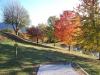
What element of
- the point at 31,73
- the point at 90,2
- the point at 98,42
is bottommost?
the point at 31,73

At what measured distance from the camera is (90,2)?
35406 mm

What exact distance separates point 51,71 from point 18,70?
9.20ft

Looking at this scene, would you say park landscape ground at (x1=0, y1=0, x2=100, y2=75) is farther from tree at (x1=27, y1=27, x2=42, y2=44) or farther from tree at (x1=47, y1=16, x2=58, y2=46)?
tree at (x1=47, y1=16, x2=58, y2=46)

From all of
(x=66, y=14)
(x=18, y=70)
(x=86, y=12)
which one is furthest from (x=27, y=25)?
(x=18, y=70)

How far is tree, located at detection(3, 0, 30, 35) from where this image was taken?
7357 centimetres

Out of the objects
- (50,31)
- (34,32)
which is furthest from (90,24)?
(50,31)

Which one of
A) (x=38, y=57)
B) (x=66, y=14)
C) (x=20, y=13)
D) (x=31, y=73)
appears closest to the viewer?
(x=31, y=73)

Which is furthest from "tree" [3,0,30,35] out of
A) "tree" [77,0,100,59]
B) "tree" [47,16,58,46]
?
"tree" [77,0,100,59]

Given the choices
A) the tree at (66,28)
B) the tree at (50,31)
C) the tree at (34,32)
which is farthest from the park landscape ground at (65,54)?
the tree at (50,31)

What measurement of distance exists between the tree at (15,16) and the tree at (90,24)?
128 feet

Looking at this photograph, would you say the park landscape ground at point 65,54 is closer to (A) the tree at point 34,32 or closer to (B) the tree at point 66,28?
(B) the tree at point 66,28

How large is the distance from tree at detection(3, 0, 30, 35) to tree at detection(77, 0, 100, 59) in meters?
39.2

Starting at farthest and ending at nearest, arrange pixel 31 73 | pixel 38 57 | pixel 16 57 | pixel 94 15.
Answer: pixel 94 15, pixel 38 57, pixel 16 57, pixel 31 73

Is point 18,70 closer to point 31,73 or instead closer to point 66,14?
point 31,73
